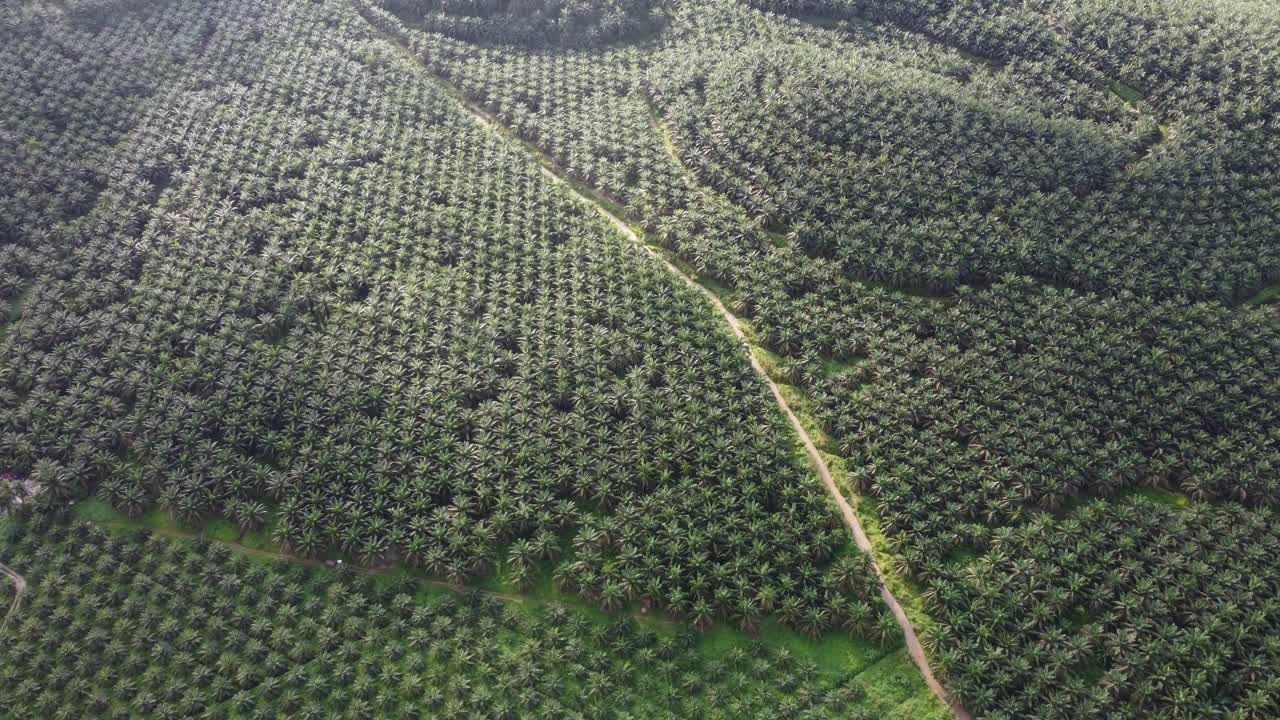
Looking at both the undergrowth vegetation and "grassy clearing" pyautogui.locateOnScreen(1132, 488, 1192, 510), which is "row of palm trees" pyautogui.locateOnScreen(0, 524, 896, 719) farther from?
"grassy clearing" pyautogui.locateOnScreen(1132, 488, 1192, 510)

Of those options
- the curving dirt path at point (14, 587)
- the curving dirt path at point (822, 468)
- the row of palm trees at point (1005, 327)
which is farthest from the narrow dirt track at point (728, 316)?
the curving dirt path at point (14, 587)

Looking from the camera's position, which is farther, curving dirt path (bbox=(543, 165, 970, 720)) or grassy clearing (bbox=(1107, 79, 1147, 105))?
grassy clearing (bbox=(1107, 79, 1147, 105))

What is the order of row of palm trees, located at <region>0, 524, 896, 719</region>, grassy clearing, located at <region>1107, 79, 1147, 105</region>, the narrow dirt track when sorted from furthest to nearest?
grassy clearing, located at <region>1107, 79, 1147, 105</region> < the narrow dirt track < row of palm trees, located at <region>0, 524, 896, 719</region>

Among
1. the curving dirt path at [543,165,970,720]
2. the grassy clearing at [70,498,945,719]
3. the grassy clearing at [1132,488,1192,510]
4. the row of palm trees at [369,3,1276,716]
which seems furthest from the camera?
the grassy clearing at [1132,488,1192,510]

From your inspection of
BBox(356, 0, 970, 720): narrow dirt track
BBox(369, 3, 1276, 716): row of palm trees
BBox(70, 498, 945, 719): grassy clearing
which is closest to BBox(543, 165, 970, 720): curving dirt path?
BBox(356, 0, 970, 720): narrow dirt track

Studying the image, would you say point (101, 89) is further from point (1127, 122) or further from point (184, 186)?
point (1127, 122)

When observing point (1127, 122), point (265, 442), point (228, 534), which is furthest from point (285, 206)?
point (1127, 122)
